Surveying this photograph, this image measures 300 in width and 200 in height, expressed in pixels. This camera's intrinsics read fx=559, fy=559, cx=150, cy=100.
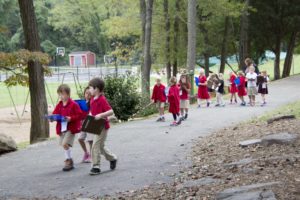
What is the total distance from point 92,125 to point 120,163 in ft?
4.91

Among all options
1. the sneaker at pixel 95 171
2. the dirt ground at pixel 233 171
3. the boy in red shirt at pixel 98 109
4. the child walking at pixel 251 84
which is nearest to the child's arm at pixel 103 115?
the boy in red shirt at pixel 98 109

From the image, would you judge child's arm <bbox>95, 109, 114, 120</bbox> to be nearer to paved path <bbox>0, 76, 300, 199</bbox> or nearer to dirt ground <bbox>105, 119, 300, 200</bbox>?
paved path <bbox>0, 76, 300, 199</bbox>

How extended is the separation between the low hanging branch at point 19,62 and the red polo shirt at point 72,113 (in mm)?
5903

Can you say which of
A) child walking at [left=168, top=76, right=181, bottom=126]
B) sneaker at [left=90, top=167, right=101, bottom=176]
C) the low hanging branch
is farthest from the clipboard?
the low hanging branch

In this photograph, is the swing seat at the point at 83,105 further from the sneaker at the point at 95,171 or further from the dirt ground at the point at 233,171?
the dirt ground at the point at 233,171

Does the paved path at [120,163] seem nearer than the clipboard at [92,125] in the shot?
Yes

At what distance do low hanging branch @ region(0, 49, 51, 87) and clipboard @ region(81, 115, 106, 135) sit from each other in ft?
22.4

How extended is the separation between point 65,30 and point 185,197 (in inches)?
3516

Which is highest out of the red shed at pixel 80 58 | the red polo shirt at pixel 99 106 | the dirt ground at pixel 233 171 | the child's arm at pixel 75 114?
the red shed at pixel 80 58

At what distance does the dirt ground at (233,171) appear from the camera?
666cm

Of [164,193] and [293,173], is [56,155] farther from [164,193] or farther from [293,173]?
[293,173]

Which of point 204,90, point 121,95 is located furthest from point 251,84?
point 121,95

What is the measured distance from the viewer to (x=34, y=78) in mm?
17016

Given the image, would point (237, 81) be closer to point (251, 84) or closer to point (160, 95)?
point (251, 84)
